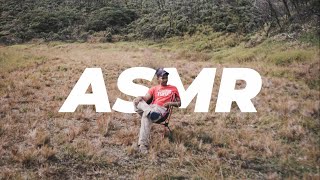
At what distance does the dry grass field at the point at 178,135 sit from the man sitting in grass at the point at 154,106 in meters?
0.32

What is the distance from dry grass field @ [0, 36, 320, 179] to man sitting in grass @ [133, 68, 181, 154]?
1.04 feet

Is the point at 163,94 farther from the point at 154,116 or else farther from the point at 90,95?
the point at 90,95

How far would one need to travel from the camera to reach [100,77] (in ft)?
43.0

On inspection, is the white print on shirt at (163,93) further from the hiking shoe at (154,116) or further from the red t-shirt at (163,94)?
the hiking shoe at (154,116)

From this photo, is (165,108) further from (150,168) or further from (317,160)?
(317,160)

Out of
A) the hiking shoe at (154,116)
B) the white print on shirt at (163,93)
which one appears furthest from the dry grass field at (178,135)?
the white print on shirt at (163,93)

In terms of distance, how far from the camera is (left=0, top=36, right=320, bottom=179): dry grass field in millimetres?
6223

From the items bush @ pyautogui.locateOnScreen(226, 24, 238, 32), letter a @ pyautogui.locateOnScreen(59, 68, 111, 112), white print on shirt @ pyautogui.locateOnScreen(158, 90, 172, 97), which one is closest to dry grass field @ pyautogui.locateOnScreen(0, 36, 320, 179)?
letter a @ pyautogui.locateOnScreen(59, 68, 111, 112)

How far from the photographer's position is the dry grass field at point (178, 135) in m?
6.22

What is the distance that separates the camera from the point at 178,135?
7.73m

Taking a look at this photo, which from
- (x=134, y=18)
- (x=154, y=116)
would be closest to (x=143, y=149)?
(x=154, y=116)

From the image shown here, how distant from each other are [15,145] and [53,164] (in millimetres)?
1384

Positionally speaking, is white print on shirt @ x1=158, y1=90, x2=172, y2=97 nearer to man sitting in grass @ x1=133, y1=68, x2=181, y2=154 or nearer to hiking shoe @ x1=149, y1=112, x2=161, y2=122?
man sitting in grass @ x1=133, y1=68, x2=181, y2=154

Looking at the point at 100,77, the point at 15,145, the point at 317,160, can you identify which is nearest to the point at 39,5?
the point at 100,77
